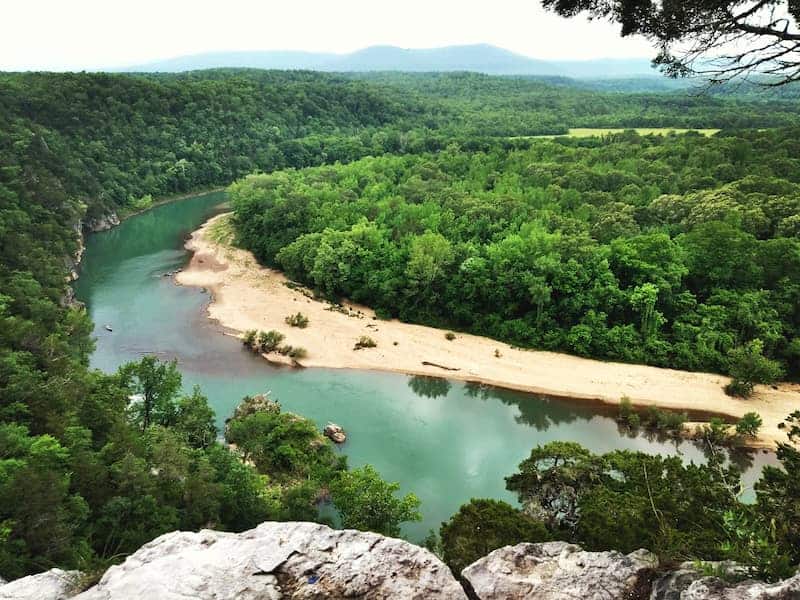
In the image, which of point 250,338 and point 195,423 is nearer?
point 195,423

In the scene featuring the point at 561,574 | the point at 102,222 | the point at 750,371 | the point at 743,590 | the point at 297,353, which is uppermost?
the point at 743,590

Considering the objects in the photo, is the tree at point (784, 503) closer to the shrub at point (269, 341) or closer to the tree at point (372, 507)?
the tree at point (372, 507)

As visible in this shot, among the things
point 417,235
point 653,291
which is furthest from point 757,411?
point 417,235

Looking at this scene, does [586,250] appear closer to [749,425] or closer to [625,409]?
[625,409]

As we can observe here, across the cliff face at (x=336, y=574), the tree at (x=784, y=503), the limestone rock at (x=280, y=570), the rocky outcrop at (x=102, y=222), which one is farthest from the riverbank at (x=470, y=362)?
the limestone rock at (x=280, y=570)

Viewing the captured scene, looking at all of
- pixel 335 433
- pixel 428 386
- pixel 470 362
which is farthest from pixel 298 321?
pixel 335 433

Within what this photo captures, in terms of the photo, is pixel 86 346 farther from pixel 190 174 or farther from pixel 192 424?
pixel 190 174

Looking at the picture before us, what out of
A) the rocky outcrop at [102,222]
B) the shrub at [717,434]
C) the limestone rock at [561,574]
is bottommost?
A: the shrub at [717,434]

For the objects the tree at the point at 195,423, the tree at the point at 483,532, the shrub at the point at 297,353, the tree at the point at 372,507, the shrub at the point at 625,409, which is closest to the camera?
the tree at the point at 483,532
